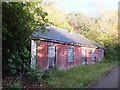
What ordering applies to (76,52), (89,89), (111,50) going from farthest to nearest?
(111,50) → (76,52) → (89,89)

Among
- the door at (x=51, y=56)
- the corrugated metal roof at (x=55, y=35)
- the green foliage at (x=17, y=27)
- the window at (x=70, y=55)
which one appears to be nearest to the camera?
the green foliage at (x=17, y=27)

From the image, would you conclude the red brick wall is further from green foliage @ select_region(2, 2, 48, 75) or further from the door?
green foliage @ select_region(2, 2, 48, 75)

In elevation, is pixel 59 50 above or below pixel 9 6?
below

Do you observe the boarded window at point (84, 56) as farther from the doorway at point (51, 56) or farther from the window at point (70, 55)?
the doorway at point (51, 56)

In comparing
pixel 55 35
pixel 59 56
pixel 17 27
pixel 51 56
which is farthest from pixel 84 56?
pixel 17 27

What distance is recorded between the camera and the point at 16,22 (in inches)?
611

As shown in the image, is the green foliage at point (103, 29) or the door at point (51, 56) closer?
the door at point (51, 56)

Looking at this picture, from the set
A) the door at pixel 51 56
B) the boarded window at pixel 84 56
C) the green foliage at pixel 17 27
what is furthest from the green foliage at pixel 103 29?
the green foliage at pixel 17 27

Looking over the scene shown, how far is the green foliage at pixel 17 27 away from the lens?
589 inches

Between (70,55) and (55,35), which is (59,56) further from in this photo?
(70,55)

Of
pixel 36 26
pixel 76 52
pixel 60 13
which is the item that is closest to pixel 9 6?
pixel 36 26

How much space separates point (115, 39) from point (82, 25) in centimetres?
1050

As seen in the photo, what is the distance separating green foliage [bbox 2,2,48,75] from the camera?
14956 millimetres

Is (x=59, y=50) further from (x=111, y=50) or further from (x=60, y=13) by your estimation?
(x=60, y=13)
